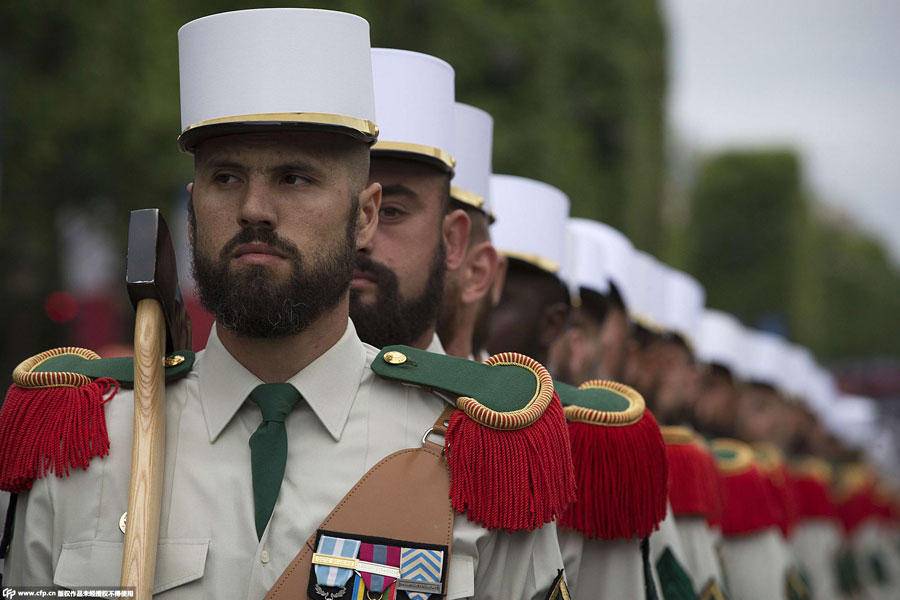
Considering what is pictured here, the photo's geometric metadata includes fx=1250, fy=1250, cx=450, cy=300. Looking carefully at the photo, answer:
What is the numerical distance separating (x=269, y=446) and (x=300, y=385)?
0.17m

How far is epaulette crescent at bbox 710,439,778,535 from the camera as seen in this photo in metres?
6.41

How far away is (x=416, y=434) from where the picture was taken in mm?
2895

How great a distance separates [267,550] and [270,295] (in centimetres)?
55

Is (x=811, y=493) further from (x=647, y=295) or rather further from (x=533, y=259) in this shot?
(x=533, y=259)

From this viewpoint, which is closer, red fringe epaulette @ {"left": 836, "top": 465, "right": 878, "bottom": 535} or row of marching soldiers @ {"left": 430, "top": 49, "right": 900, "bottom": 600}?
row of marching soldiers @ {"left": 430, "top": 49, "right": 900, "bottom": 600}

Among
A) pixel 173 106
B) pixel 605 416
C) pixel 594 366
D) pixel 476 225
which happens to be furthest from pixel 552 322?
pixel 173 106

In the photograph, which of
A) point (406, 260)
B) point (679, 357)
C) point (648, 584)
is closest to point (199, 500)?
point (406, 260)

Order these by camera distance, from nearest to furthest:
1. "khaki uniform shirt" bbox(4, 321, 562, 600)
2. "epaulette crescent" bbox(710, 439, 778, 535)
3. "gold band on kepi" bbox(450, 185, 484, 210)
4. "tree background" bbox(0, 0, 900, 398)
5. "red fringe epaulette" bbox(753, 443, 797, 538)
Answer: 1. "khaki uniform shirt" bbox(4, 321, 562, 600)
2. "gold band on kepi" bbox(450, 185, 484, 210)
3. "epaulette crescent" bbox(710, 439, 778, 535)
4. "red fringe epaulette" bbox(753, 443, 797, 538)
5. "tree background" bbox(0, 0, 900, 398)

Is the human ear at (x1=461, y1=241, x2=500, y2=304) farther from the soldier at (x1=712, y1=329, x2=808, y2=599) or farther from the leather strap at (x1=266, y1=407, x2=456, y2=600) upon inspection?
the soldier at (x1=712, y1=329, x2=808, y2=599)

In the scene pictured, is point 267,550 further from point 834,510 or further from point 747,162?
point 747,162

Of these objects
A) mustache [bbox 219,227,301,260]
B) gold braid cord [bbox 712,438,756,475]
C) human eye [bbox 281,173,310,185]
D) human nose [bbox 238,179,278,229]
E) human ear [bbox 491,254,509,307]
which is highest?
human ear [bbox 491,254,509,307]

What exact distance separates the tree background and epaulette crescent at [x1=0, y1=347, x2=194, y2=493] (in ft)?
21.4

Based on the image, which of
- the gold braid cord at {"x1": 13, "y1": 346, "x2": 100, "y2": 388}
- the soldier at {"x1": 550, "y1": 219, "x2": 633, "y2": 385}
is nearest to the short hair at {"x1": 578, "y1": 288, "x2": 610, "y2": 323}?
the soldier at {"x1": 550, "y1": 219, "x2": 633, "y2": 385}

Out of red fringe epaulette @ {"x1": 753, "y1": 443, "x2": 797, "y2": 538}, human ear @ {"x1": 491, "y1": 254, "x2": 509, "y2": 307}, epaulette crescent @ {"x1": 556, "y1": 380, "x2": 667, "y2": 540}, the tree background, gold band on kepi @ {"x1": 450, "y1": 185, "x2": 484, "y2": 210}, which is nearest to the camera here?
epaulette crescent @ {"x1": 556, "y1": 380, "x2": 667, "y2": 540}
